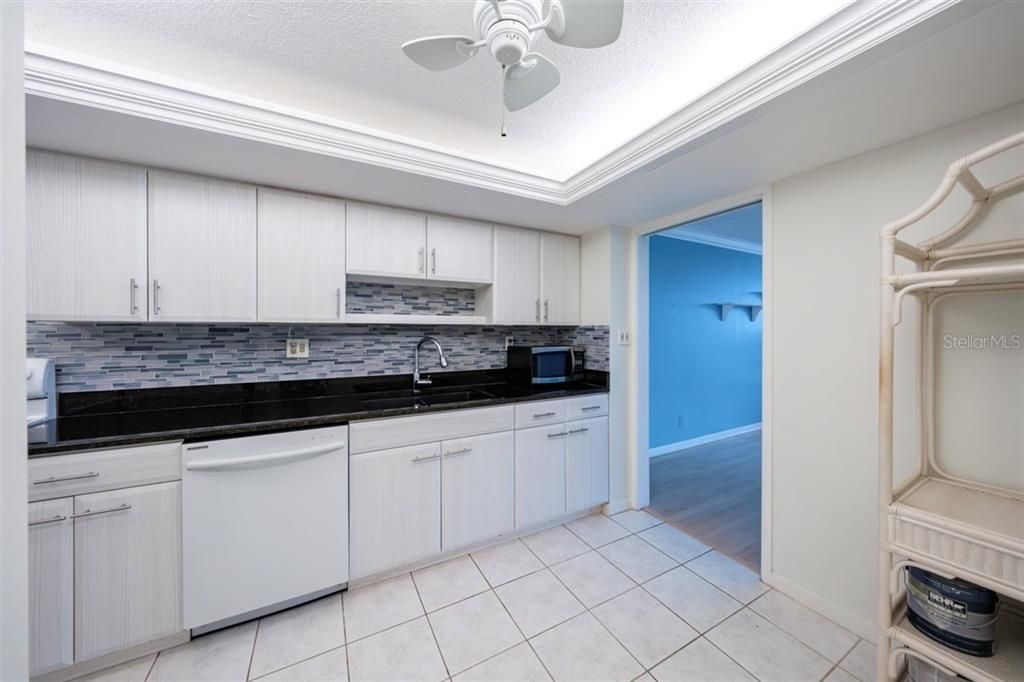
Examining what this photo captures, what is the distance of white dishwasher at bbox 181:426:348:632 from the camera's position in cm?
161

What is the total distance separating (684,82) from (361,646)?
2.76 meters

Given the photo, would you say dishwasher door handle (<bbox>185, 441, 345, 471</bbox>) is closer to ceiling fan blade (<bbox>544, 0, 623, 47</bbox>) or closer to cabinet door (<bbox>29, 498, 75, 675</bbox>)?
cabinet door (<bbox>29, 498, 75, 675</bbox>)

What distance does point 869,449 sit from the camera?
5.47ft

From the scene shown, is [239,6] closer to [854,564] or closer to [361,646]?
[361,646]

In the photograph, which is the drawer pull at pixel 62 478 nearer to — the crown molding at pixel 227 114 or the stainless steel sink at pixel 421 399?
the stainless steel sink at pixel 421 399

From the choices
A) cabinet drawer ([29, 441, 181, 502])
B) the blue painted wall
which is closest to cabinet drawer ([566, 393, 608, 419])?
the blue painted wall

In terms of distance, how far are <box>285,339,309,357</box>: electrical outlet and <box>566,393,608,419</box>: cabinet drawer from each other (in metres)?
1.69

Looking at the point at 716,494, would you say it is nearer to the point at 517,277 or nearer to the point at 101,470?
the point at 517,277

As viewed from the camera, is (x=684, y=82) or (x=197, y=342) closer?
(x=684, y=82)

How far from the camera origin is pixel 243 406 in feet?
6.80

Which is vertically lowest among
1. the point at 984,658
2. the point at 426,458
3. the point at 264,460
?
the point at 984,658

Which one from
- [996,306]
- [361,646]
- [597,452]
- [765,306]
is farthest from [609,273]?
[361,646]

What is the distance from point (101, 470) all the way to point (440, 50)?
6.40 feet

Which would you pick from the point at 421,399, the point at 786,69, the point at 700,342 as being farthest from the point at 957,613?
the point at 700,342
